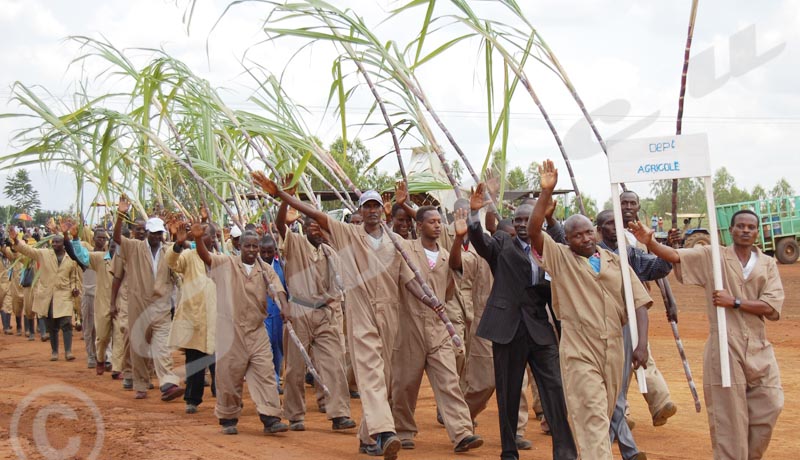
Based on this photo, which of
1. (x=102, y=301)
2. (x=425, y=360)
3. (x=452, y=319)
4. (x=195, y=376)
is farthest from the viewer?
(x=102, y=301)

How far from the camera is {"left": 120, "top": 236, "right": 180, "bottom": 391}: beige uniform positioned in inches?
398

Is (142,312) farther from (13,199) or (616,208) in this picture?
(616,208)

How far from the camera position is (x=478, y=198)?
6.33m

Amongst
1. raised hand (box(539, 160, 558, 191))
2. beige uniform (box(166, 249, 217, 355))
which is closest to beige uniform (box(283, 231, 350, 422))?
beige uniform (box(166, 249, 217, 355))

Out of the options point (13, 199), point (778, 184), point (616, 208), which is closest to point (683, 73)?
point (616, 208)

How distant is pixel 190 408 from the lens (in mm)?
9023

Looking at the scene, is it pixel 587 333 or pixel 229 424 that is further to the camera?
pixel 229 424

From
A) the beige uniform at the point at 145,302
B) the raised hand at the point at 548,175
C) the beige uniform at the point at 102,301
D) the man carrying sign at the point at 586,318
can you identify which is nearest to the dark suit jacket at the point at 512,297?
the man carrying sign at the point at 586,318

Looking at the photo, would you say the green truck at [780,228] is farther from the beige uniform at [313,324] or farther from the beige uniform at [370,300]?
the beige uniform at [370,300]

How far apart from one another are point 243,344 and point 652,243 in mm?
3691

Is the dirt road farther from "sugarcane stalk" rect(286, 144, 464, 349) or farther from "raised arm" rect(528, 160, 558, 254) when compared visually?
"raised arm" rect(528, 160, 558, 254)

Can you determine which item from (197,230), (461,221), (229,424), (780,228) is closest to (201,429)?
(229,424)

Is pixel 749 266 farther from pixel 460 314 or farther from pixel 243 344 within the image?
pixel 243 344

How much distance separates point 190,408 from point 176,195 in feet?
Result: 9.54
